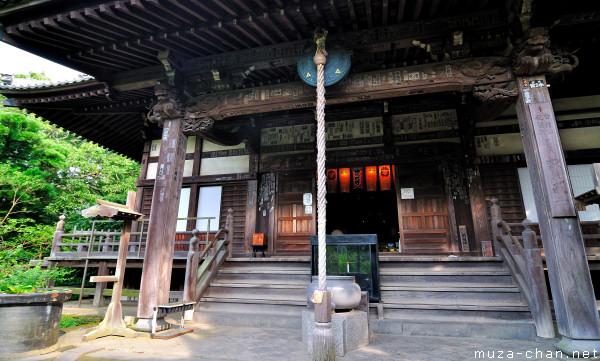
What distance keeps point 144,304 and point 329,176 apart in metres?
5.55

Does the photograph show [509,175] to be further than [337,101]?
Yes

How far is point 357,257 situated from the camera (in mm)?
5270

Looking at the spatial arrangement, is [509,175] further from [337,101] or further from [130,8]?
[130,8]

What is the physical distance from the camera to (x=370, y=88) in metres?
5.14

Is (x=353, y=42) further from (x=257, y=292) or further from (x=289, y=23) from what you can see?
(x=257, y=292)

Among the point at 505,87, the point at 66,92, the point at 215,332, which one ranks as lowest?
the point at 215,332

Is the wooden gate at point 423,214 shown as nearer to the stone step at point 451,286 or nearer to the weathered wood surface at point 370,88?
the stone step at point 451,286

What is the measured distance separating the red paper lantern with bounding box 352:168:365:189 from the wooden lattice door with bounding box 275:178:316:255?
3.94 feet

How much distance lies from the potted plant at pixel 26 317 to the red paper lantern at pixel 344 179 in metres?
6.45

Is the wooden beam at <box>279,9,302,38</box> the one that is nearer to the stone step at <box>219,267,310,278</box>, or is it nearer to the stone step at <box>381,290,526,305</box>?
the stone step at <box>219,267,310,278</box>

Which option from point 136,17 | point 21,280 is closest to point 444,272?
point 21,280

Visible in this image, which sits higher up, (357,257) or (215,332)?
(357,257)

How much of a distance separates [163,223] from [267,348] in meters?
2.78

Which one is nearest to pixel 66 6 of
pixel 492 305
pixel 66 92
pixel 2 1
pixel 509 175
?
pixel 2 1
